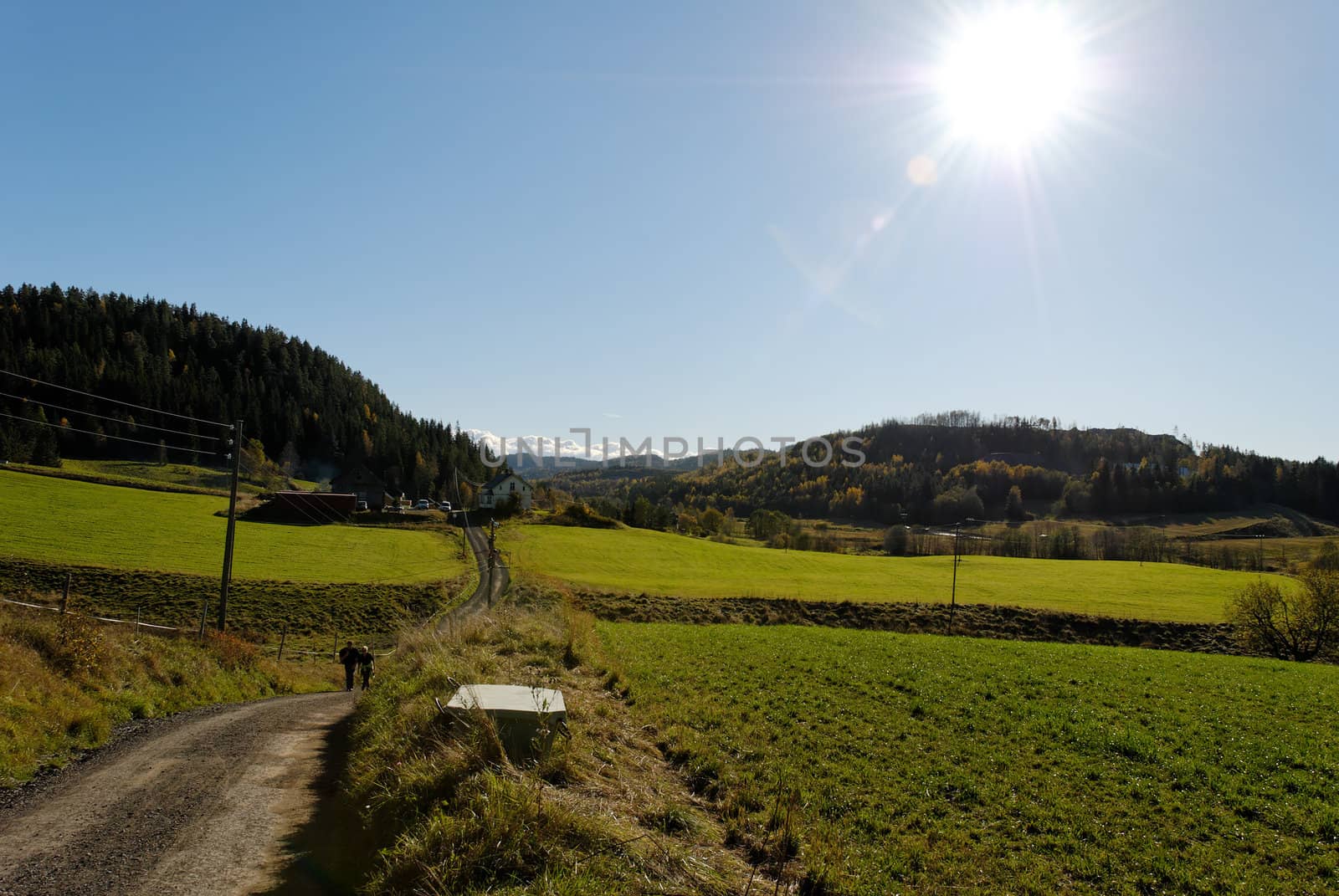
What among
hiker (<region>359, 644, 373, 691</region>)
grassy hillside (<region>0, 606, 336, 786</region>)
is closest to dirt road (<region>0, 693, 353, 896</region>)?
grassy hillside (<region>0, 606, 336, 786</region>)

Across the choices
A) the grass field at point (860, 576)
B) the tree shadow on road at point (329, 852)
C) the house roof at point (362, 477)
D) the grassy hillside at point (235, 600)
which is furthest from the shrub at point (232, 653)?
the house roof at point (362, 477)

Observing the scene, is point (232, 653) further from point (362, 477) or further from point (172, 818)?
point (362, 477)

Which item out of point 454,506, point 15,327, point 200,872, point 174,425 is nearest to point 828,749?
point 200,872

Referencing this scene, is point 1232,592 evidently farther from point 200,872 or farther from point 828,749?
point 200,872

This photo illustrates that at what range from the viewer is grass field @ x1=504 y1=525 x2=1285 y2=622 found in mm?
54969

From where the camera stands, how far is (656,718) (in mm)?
12938

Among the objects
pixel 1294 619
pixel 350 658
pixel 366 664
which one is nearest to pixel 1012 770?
pixel 366 664

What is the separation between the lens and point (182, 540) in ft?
178

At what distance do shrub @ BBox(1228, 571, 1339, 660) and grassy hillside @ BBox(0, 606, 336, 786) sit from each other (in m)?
54.3

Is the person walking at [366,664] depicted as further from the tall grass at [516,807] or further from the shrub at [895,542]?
the shrub at [895,542]

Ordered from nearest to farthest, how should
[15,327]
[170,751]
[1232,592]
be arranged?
[170,751], [1232,592], [15,327]

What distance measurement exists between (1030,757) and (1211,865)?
3.95 m

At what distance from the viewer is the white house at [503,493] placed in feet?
374

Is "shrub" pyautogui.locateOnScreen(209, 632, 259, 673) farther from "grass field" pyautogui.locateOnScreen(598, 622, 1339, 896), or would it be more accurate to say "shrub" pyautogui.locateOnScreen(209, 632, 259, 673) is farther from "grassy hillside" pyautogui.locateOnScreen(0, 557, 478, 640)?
"grassy hillside" pyautogui.locateOnScreen(0, 557, 478, 640)
